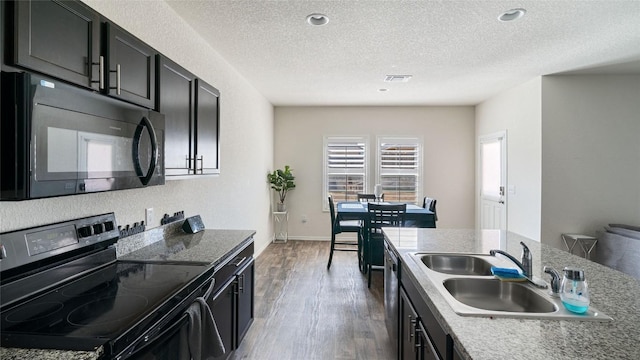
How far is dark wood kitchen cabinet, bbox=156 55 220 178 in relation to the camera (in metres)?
1.87

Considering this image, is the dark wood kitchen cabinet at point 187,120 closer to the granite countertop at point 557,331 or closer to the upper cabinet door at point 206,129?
the upper cabinet door at point 206,129

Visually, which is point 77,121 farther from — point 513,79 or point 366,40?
point 513,79

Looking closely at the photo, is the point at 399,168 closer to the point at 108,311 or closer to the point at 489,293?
the point at 489,293

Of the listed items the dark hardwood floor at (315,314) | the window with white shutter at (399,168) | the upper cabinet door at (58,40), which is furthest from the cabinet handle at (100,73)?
the window with white shutter at (399,168)

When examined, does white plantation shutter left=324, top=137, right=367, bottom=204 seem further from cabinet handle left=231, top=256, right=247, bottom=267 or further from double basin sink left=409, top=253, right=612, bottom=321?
double basin sink left=409, top=253, right=612, bottom=321

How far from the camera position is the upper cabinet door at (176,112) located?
6.04ft

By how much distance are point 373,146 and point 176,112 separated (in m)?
4.82

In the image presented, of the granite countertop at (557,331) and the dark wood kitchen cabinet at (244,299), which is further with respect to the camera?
the dark wood kitchen cabinet at (244,299)

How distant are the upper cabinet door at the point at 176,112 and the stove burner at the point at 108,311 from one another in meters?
0.81

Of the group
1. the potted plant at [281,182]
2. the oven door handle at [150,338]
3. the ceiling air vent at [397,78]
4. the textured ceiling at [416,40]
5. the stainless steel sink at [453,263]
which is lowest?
the oven door handle at [150,338]

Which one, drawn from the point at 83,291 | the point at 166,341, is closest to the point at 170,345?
the point at 166,341

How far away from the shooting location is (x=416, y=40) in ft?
10.3

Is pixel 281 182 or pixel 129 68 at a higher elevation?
pixel 129 68

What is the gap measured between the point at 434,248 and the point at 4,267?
213 cm
